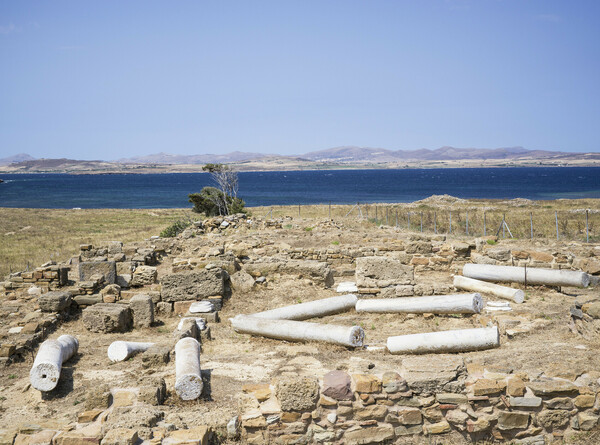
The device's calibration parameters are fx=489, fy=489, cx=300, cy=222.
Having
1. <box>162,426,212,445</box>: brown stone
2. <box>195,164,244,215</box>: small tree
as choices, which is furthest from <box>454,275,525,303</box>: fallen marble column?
<box>195,164,244,215</box>: small tree

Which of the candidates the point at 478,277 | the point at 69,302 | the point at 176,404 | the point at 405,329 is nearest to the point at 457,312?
the point at 405,329

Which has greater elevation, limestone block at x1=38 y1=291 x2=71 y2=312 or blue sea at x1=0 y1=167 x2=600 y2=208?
limestone block at x1=38 y1=291 x2=71 y2=312

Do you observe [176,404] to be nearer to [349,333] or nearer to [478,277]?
[349,333]

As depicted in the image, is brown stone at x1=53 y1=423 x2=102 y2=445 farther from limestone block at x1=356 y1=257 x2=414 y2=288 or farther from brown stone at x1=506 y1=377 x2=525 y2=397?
limestone block at x1=356 y1=257 x2=414 y2=288

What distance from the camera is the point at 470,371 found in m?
6.42

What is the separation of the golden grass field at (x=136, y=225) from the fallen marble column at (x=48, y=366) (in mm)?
13853

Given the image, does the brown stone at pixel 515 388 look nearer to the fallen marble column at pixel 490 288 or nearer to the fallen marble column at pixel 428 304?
the fallen marble column at pixel 428 304

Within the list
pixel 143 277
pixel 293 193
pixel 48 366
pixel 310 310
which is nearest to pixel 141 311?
pixel 143 277

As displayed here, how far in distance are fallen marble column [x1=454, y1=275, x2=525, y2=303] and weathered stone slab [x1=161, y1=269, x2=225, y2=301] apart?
5725 mm

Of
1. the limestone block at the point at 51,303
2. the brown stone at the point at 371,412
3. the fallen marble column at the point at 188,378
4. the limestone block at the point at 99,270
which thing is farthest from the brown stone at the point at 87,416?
the limestone block at the point at 99,270

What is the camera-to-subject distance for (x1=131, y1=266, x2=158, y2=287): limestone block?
13086mm

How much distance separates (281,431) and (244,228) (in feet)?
69.2

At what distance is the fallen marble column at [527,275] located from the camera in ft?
35.9

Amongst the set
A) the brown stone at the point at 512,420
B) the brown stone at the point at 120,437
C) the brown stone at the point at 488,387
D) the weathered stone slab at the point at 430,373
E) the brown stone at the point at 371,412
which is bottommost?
the brown stone at the point at 512,420
